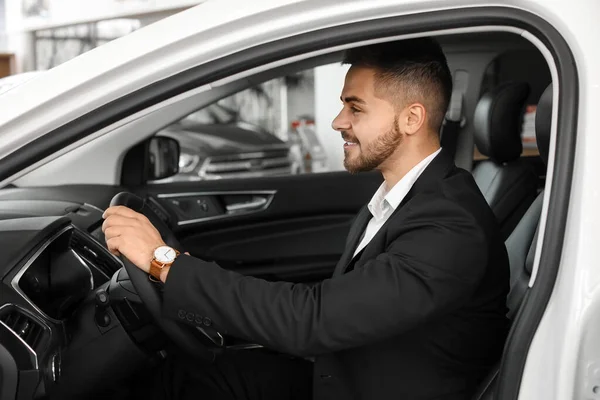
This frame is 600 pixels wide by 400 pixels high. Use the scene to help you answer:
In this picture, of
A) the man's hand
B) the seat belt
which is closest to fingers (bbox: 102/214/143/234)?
the man's hand

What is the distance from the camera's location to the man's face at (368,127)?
4.66ft

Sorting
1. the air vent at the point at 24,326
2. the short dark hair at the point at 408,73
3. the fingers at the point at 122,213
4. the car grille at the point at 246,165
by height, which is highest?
the short dark hair at the point at 408,73

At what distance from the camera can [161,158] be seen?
2.93 m

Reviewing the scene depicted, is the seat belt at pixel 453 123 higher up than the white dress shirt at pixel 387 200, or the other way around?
the seat belt at pixel 453 123

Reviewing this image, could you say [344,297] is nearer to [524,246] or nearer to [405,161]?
[405,161]

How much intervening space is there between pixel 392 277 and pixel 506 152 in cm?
142

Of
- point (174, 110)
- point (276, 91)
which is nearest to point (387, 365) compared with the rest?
point (174, 110)

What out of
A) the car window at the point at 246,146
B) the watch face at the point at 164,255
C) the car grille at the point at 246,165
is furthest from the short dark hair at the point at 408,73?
the car grille at the point at 246,165

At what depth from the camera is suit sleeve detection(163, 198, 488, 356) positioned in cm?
121

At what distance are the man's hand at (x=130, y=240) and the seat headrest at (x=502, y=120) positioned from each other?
1.45 metres

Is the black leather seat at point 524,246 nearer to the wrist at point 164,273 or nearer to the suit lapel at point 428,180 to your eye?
the suit lapel at point 428,180

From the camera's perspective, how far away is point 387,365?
4.47ft

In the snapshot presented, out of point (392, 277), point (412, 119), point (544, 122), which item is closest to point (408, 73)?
point (412, 119)

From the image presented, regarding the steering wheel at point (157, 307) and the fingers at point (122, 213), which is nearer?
the fingers at point (122, 213)
